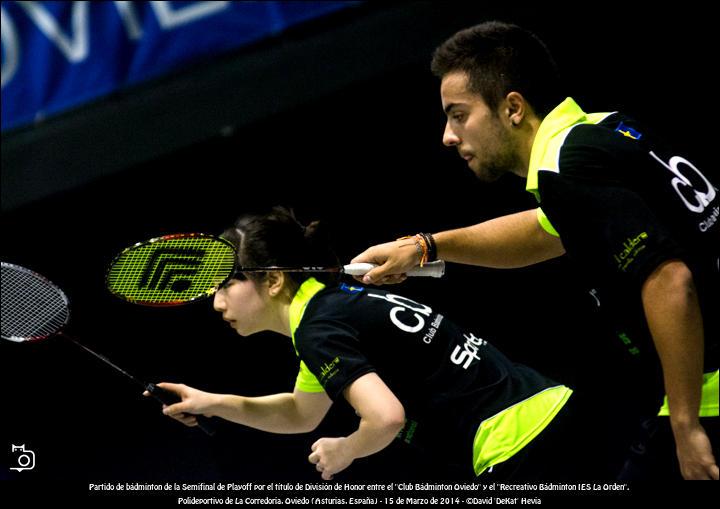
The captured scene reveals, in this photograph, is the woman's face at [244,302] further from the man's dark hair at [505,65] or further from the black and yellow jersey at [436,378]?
the man's dark hair at [505,65]

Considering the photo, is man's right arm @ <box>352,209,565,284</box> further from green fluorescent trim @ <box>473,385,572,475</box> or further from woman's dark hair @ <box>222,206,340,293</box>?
green fluorescent trim @ <box>473,385,572,475</box>

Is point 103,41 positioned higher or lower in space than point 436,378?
higher

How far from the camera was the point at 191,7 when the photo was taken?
414 cm

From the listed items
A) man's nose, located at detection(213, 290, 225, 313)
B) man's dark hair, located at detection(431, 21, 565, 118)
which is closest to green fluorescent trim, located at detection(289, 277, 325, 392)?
man's nose, located at detection(213, 290, 225, 313)

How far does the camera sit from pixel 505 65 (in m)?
2.92

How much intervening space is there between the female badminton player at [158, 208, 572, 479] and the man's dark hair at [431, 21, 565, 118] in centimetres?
73

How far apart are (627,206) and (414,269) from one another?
80cm

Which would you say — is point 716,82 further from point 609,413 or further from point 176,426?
point 176,426

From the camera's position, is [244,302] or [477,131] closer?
[477,131]

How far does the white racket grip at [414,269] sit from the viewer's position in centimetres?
312

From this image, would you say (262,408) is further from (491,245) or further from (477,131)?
(477,131)
